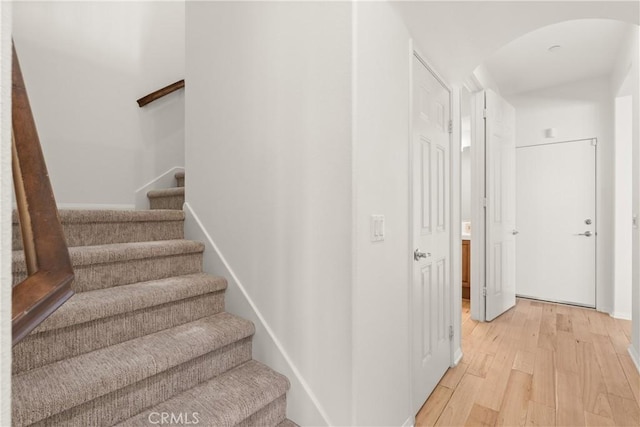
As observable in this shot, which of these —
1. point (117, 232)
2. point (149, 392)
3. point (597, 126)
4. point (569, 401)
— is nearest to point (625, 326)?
point (569, 401)

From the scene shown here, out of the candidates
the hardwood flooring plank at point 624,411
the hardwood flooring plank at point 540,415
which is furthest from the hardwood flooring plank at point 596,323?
the hardwood flooring plank at point 540,415

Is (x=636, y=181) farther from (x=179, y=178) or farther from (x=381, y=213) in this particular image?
(x=179, y=178)

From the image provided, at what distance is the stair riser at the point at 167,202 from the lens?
2.39 m

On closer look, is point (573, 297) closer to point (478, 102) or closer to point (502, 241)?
point (502, 241)

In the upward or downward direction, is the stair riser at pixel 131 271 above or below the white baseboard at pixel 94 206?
below

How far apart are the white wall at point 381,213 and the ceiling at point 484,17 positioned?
0.12 meters

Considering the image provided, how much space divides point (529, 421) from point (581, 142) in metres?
3.37

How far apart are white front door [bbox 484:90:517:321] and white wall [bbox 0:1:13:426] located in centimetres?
353

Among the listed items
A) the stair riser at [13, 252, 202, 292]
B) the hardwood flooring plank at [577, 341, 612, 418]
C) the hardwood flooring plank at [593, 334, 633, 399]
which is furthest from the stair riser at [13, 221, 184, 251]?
the hardwood flooring plank at [593, 334, 633, 399]

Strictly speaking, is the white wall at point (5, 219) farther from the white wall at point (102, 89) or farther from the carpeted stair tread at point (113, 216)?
the white wall at point (102, 89)

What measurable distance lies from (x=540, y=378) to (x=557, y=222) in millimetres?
2449

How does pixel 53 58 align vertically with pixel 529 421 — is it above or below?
above

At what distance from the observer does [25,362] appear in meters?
1.09

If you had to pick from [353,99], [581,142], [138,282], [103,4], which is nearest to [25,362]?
[138,282]
